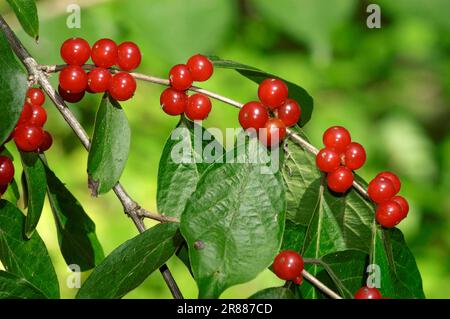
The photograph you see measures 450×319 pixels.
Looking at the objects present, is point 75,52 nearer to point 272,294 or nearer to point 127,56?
point 127,56

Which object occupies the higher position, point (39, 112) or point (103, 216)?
point (39, 112)

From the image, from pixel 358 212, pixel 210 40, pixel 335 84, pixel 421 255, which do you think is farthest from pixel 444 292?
pixel 358 212

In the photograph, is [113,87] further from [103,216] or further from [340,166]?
[103,216]

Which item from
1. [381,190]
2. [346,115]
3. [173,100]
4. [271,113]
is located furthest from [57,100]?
[346,115]

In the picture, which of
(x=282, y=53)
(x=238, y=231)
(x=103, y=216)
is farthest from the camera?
(x=282, y=53)

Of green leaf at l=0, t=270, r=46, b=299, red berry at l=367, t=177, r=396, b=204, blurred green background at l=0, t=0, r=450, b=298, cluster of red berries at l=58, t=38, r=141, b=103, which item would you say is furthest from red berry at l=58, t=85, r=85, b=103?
blurred green background at l=0, t=0, r=450, b=298

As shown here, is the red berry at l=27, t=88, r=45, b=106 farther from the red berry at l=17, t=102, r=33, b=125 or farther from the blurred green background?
the blurred green background

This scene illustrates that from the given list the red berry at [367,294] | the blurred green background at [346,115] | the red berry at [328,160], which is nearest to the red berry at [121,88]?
the red berry at [328,160]
